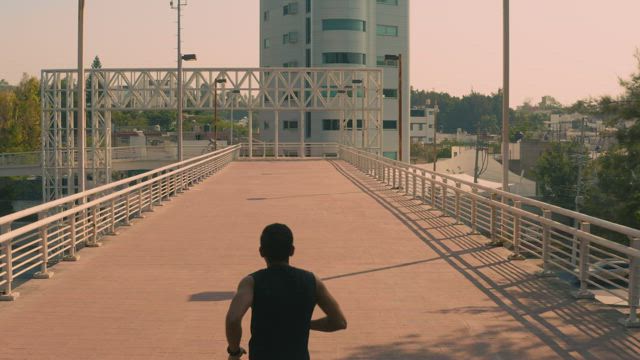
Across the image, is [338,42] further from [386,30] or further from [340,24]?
[386,30]

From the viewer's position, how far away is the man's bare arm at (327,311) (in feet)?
15.9

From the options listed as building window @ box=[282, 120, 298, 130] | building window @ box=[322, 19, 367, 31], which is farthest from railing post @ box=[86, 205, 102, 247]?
building window @ box=[282, 120, 298, 130]

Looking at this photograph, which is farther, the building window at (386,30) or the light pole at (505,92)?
the building window at (386,30)

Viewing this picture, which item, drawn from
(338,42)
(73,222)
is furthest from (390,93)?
(73,222)

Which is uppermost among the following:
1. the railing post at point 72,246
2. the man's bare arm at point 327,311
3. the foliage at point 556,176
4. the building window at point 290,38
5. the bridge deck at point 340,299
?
the building window at point 290,38

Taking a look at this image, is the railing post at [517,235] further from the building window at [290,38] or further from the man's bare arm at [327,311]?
the building window at [290,38]

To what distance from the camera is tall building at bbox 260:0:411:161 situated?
10350cm

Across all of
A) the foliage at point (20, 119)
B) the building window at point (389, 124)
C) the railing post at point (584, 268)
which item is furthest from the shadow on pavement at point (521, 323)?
the foliage at point (20, 119)

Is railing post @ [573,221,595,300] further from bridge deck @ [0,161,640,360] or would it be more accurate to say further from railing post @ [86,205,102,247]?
railing post @ [86,205,102,247]

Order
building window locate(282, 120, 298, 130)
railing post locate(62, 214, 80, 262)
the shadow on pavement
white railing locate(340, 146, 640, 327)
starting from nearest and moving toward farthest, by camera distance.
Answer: the shadow on pavement, white railing locate(340, 146, 640, 327), railing post locate(62, 214, 80, 262), building window locate(282, 120, 298, 130)

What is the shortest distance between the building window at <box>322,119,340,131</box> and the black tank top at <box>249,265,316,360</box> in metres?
101

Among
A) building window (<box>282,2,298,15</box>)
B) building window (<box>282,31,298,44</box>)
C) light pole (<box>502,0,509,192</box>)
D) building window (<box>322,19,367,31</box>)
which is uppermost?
building window (<box>282,2,298,15</box>)

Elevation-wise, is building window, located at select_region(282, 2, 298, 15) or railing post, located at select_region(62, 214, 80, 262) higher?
building window, located at select_region(282, 2, 298, 15)

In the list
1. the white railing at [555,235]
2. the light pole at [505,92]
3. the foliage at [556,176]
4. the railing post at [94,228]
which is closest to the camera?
the white railing at [555,235]
